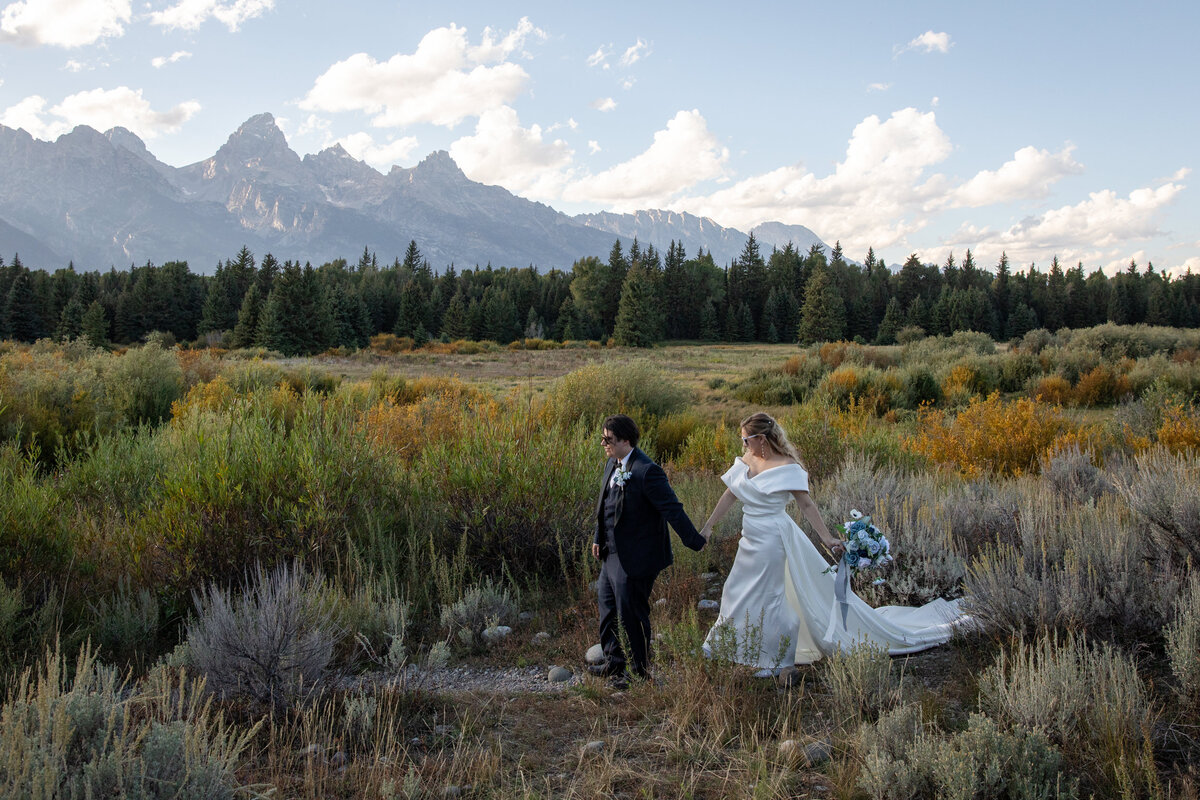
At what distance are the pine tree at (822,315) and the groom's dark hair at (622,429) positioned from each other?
191 ft

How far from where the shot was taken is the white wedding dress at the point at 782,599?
13.4 feet

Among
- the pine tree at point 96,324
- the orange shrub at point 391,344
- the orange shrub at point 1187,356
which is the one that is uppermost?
the pine tree at point 96,324

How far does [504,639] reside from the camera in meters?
4.84

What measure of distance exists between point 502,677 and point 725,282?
80.4m

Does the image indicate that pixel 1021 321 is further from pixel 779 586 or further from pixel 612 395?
pixel 779 586

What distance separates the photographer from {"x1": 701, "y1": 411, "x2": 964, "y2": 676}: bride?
4.09 m

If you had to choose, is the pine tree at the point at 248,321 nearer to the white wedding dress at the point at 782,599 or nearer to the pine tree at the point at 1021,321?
the white wedding dress at the point at 782,599

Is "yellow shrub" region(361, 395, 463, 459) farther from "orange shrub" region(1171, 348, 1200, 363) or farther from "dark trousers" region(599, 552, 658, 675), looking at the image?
"orange shrub" region(1171, 348, 1200, 363)

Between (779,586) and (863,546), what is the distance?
0.57 m

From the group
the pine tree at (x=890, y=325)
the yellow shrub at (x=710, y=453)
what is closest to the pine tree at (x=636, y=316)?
the pine tree at (x=890, y=325)

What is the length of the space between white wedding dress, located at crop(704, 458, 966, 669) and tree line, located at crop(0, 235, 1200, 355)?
46.4m

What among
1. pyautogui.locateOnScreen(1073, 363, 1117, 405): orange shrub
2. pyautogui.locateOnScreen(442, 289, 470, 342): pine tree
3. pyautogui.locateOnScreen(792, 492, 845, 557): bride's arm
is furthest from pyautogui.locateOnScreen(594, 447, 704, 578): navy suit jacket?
pyautogui.locateOnScreen(442, 289, 470, 342): pine tree

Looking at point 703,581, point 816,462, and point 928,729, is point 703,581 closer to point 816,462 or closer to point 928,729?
point 928,729

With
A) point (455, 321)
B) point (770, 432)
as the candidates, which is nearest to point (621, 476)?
point (770, 432)
